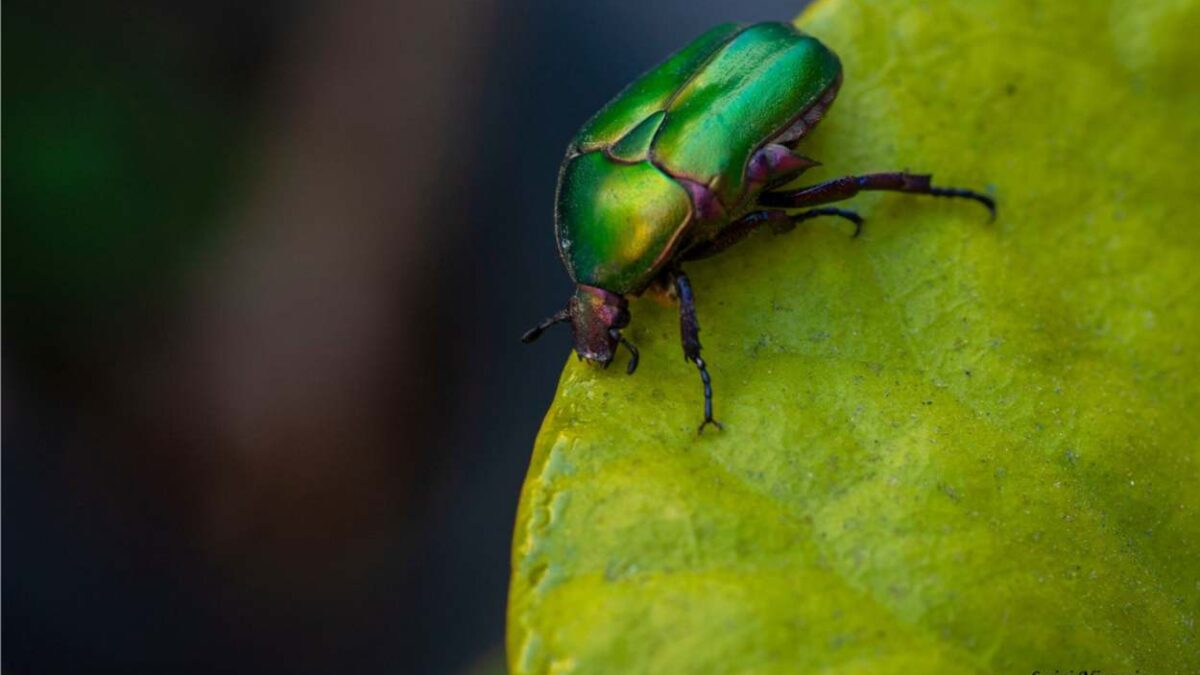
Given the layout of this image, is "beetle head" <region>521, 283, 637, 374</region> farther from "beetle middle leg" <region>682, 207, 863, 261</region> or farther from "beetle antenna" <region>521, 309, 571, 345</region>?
"beetle middle leg" <region>682, 207, 863, 261</region>

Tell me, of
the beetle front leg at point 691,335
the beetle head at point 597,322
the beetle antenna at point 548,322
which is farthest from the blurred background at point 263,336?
the beetle front leg at point 691,335

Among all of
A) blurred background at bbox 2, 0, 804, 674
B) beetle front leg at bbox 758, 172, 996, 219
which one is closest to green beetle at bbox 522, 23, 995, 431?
beetle front leg at bbox 758, 172, 996, 219

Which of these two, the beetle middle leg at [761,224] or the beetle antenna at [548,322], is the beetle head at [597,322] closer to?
the beetle antenna at [548,322]

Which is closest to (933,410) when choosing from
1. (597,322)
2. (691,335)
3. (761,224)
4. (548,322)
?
(691,335)

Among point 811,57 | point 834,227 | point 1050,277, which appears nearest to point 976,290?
point 1050,277

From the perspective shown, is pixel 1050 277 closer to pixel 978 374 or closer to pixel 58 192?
pixel 978 374

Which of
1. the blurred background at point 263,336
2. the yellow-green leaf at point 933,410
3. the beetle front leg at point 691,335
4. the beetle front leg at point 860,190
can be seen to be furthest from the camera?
the blurred background at point 263,336

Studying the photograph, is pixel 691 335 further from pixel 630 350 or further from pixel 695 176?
pixel 695 176
